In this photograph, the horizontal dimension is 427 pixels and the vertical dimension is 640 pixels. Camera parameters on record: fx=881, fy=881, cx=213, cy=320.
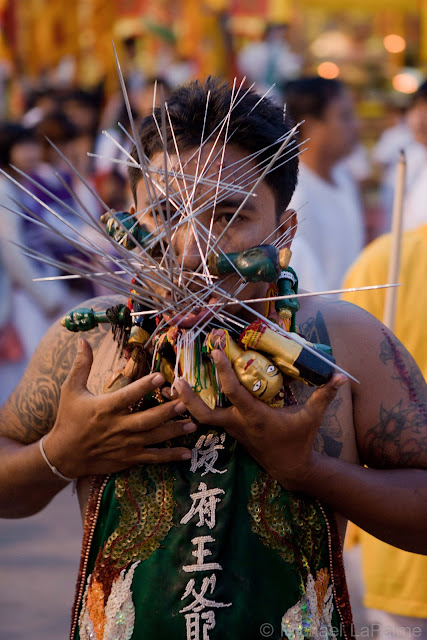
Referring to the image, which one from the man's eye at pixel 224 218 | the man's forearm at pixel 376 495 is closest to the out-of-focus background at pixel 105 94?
the man's eye at pixel 224 218

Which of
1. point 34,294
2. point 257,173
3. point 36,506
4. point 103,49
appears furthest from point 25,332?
point 103,49

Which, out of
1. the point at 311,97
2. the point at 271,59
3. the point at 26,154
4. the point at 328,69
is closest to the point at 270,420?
the point at 311,97

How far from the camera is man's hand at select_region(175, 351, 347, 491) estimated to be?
64.4 inches

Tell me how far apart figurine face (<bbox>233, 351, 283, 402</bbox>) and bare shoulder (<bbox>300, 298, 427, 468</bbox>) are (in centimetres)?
34

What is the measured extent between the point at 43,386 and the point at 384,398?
31.9 inches

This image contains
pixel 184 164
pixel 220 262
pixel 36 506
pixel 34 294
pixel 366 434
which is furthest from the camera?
pixel 34 294

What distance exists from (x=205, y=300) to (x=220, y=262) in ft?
0.30

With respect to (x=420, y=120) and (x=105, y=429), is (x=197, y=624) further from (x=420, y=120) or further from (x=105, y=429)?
(x=420, y=120)

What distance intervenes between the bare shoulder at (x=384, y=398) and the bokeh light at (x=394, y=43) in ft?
48.0

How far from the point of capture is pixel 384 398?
1978 millimetres

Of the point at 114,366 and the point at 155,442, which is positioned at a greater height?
the point at 114,366

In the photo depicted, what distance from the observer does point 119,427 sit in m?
1.78

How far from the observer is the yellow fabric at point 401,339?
2.96 metres

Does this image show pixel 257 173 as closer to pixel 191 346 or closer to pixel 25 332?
pixel 191 346
